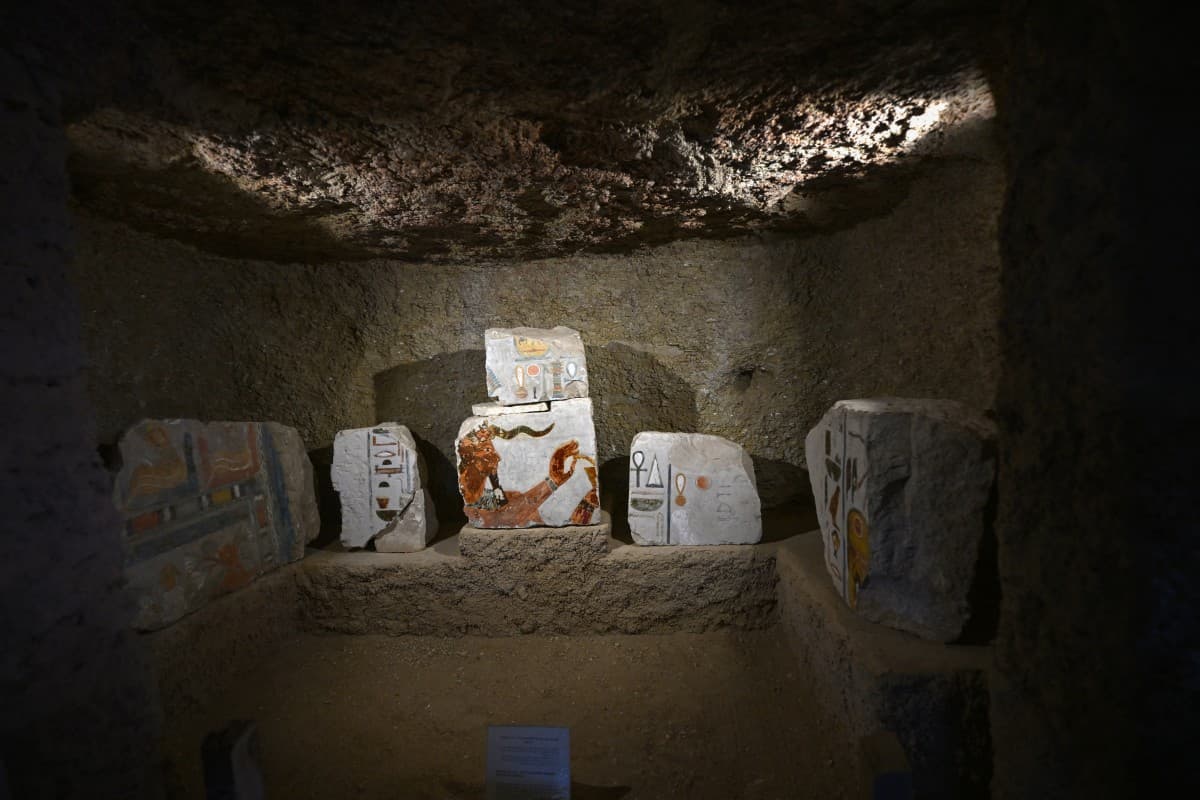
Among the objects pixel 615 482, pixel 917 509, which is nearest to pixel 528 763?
pixel 917 509

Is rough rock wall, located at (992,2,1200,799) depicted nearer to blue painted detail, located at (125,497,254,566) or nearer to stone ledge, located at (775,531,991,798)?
stone ledge, located at (775,531,991,798)

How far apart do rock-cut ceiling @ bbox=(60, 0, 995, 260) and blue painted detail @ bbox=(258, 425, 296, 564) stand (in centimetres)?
100

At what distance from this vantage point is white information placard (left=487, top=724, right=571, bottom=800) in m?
1.44

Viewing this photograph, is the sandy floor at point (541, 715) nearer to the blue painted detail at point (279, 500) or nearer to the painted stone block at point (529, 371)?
the blue painted detail at point (279, 500)

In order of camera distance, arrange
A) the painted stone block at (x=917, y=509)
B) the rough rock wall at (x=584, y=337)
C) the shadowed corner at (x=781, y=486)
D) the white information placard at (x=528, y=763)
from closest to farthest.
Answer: the white information placard at (x=528, y=763) < the painted stone block at (x=917, y=509) < the rough rock wall at (x=584, y=337) < the shadowed corner at (x=781, y=486)

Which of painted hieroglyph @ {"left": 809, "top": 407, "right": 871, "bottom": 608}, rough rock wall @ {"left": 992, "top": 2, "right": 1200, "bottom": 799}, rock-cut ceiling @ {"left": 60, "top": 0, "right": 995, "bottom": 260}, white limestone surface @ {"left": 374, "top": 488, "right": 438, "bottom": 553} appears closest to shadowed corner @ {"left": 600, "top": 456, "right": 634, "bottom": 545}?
white limestone surface @ {"left": 374, "top": 488, "right": 438, "bottom": 553}

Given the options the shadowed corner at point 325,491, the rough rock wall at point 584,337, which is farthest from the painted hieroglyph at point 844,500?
the shadowed corner at point 325,491

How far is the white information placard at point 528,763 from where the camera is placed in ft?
4.71

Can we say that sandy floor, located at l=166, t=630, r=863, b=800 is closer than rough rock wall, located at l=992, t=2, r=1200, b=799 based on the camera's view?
No

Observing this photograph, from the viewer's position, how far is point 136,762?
1.25 m

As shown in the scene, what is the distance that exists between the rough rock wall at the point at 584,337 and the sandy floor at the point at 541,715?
3.43 feet

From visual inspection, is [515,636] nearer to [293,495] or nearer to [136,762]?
[293,495]

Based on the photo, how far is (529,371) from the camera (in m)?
2.70

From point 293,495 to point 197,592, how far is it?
0.61m
